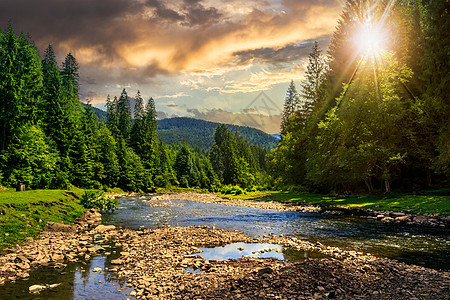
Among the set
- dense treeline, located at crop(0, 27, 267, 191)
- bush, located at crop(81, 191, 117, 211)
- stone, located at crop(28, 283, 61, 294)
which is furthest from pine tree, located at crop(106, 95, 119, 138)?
stone, located at crop(28, 283, 61, 294)

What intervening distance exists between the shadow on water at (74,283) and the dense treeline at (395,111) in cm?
3327

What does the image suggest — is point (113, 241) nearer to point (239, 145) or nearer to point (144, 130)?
point (144, 130)

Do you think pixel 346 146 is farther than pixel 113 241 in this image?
Yes

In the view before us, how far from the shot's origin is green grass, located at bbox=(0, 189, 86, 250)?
1734 cm

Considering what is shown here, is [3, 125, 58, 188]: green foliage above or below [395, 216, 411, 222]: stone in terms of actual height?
above

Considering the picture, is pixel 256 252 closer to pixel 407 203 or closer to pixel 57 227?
pixel 57 227

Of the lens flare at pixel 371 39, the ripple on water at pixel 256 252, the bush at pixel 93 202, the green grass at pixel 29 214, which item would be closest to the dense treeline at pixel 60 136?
the bush at pixel 93 202

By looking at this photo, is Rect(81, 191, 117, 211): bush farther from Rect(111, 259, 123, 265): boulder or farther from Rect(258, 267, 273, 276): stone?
Rect(258, 267, 273, 276): stone

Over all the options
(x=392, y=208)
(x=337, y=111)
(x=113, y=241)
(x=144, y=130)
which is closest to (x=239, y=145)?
(x=144, y=130)

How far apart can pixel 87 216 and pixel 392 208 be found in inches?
1286

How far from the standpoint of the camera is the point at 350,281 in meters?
10.8

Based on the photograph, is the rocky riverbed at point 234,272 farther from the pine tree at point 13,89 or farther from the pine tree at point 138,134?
the pine tree at point 138,134

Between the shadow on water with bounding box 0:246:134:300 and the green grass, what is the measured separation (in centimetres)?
514

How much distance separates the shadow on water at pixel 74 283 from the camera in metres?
10.4
